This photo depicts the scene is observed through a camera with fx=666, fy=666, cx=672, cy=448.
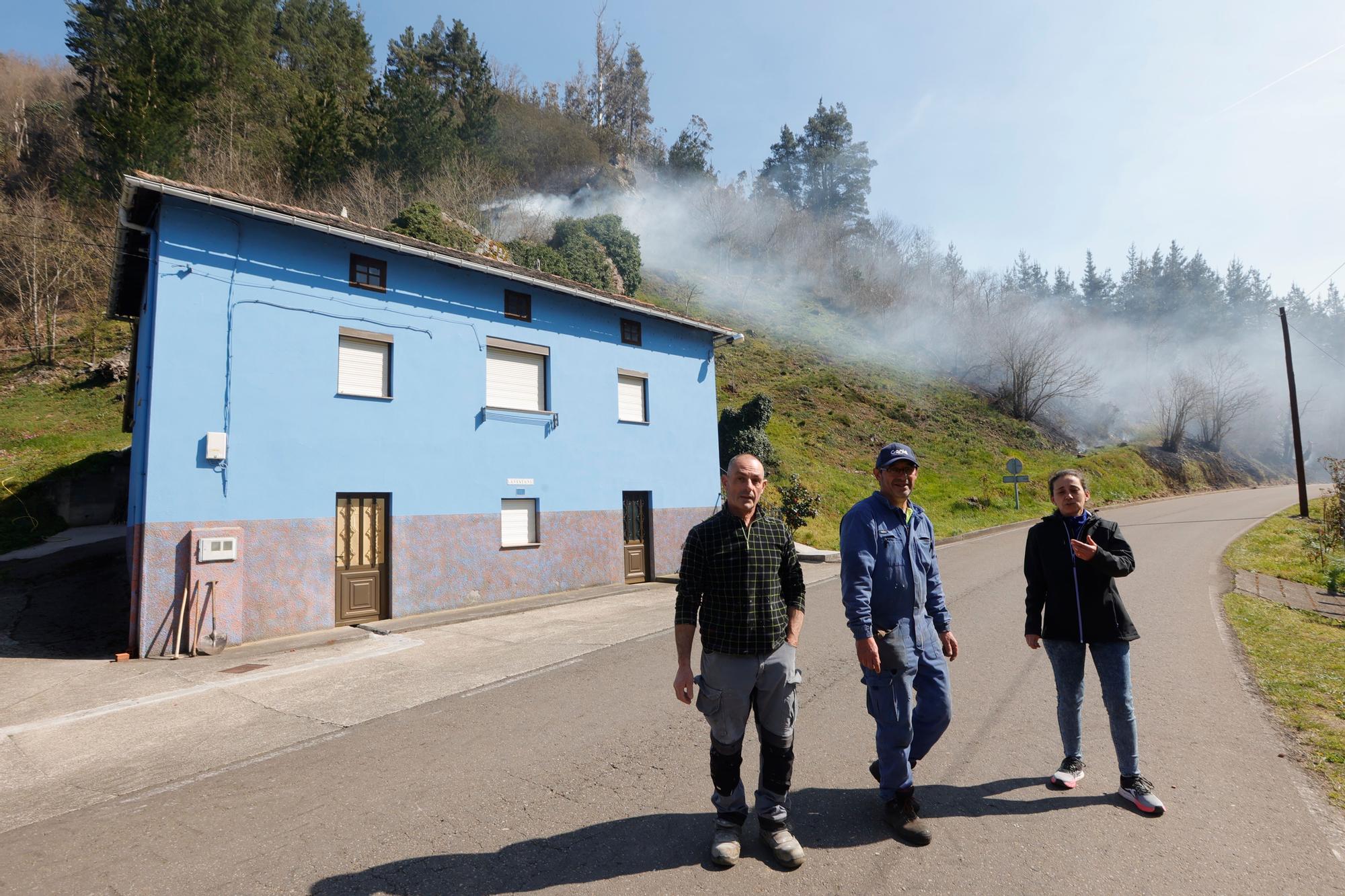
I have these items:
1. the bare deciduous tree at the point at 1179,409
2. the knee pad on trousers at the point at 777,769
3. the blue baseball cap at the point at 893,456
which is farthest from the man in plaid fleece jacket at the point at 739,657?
the bare deciduous tree at the point at 1179,409

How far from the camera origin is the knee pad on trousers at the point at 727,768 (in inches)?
121

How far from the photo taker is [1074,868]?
2.92 m

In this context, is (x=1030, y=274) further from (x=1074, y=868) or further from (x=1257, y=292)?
A: (x=1074, y=868)

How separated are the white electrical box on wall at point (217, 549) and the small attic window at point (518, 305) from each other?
21.2 ft

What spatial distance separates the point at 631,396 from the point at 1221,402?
51.7 m

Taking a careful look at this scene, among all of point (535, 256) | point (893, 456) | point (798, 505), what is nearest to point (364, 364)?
point (893, 456)

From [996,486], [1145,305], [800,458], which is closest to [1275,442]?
[1145,305]

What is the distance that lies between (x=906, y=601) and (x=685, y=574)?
1.14 meters

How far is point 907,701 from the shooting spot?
3.29 m

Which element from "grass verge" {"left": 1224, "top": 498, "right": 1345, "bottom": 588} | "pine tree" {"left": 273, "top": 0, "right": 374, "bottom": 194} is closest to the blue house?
"grass verge" {"left": 1224, "top": 498, "right": 1345, "bottom": 588}

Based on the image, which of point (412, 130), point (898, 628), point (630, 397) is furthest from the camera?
point (412, 130)

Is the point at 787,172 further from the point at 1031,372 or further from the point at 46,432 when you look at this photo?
the point at 46,432

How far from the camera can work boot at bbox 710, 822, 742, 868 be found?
2.98 meters

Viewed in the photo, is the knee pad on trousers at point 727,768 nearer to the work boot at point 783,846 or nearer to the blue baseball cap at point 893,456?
the work boot at point 783,846
